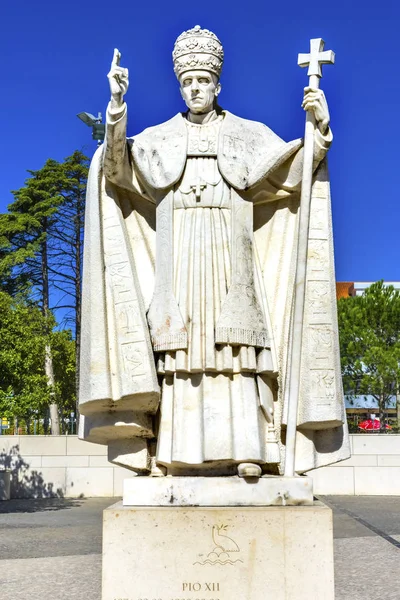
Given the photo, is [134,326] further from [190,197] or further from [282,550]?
[282,550]

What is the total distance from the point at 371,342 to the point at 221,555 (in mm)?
34372

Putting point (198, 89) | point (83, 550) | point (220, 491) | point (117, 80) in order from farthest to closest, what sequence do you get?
point (83, 550)
point (198, 89)
point (117, 80)
point (220, 491)

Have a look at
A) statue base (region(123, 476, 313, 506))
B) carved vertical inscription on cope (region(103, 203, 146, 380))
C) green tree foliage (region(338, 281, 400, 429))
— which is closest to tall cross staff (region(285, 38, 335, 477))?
statue base (region(123, 476, 313, 506))

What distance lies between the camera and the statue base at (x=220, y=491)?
6336 mm

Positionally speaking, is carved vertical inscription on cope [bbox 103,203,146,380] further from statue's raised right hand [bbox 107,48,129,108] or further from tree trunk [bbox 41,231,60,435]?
tree trunk [bbox 41,231,60,435]

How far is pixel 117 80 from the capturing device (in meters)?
6.73

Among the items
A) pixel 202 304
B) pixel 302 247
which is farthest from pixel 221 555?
pixel 302 247

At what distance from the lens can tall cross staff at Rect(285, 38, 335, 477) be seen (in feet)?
21.7

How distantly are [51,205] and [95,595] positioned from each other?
32.9 metres

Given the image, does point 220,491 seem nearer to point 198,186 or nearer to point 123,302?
point 123,302

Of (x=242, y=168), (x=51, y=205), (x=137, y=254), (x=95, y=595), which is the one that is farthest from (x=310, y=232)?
(x=51, y=205)

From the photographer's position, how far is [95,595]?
10516 millimetres

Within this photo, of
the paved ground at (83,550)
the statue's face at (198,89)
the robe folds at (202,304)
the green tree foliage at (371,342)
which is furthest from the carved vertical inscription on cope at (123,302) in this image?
the green tree foliage at (371,342)

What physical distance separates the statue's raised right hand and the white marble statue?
1cm
